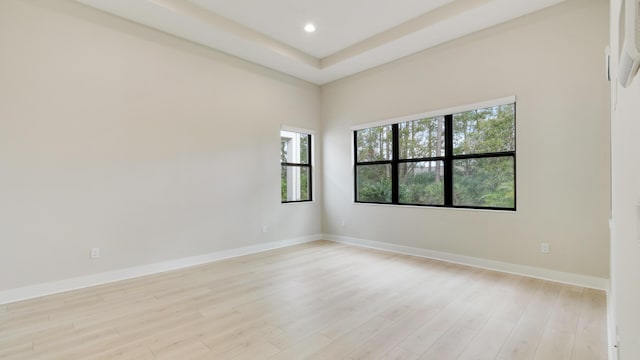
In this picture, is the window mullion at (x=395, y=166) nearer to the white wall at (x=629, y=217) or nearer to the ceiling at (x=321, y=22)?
the ceiling at (x=321, y=22)

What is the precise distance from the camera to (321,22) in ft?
13.8

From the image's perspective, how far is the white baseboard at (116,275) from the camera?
3.13 meters

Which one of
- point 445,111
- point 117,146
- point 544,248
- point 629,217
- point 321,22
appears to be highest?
point 321,22

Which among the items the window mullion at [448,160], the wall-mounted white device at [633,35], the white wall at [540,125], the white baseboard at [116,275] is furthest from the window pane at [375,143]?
the wall-mounted white device at [633,35]

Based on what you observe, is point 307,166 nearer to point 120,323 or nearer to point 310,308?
point 310,308

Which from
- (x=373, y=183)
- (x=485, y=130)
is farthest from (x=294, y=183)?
(x=485, y=130)

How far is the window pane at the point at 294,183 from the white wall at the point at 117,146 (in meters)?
0.44

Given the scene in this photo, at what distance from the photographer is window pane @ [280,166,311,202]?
5.69m

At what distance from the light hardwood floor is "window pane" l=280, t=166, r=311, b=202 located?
2.04m

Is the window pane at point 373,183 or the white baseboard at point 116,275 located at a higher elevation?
the window pane at point 373,183

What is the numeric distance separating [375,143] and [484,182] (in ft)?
6.45

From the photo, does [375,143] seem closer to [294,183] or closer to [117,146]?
[294,183]

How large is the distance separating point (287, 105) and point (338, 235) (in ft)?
8.86

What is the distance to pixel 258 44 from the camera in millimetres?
4488
